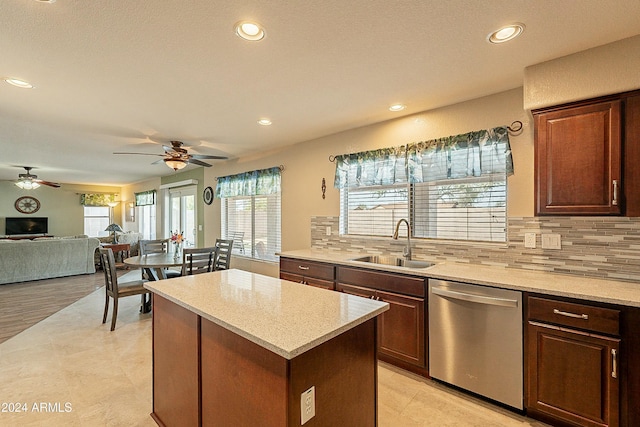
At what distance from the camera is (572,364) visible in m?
1.77

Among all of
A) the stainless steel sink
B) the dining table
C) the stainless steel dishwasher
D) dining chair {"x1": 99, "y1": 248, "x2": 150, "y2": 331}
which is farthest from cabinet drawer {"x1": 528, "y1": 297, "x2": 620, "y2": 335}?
dining chair {"x1": 99, "y1": 248, "x2": 150, "y2": 331}

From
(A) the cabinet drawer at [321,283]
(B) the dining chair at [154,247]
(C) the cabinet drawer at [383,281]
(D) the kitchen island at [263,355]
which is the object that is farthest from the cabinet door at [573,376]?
(B) the dining chair at [154,247]

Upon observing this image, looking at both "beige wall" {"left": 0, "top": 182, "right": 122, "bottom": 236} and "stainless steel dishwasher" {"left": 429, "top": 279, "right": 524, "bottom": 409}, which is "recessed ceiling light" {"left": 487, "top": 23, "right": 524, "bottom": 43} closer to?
"stainless steel dishwasher" {"left": 429, "top": 279, "right": 524, "bottom": 409}

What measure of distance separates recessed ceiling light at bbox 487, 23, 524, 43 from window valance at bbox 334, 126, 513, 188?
91cm

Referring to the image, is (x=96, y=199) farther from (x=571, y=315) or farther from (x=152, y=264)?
(x=571, y=315)

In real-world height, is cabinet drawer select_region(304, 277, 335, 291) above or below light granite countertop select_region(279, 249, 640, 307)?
below

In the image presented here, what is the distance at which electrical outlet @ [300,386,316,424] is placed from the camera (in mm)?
1106

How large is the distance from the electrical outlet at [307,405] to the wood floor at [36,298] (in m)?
3.92

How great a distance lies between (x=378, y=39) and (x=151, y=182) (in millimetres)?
8413

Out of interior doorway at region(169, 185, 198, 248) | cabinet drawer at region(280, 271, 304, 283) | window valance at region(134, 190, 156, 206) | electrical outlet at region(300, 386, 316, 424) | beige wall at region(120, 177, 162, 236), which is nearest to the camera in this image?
electrical outlet at region(300, 386, 316, 424)

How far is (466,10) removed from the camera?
5.07ft

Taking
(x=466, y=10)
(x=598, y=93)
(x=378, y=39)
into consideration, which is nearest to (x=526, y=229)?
(x=598, y=93)

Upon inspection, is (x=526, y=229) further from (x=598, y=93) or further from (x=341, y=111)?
(x=341, y=111)

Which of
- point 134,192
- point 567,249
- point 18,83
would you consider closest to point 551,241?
point 567,249
